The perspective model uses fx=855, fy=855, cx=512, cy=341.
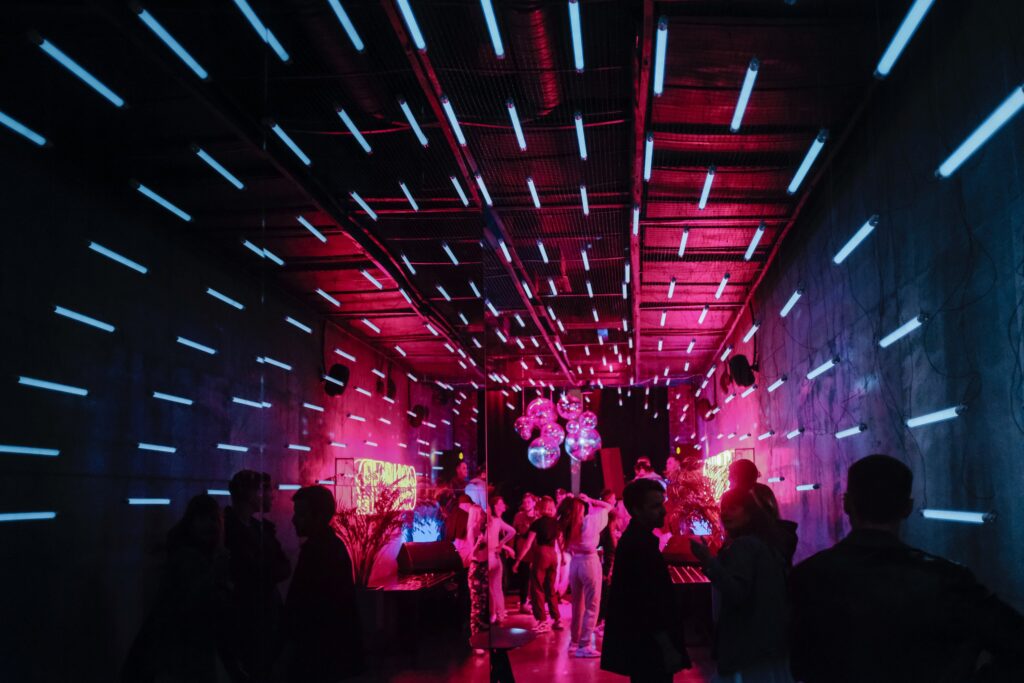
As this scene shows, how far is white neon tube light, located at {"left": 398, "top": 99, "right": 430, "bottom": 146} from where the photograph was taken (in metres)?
5.40

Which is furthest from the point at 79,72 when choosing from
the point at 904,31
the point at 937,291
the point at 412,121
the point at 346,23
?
the point at 937,291

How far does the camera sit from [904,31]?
4148mm

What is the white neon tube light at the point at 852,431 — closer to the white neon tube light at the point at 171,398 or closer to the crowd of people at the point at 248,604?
the crowd of people at the point at 248,604

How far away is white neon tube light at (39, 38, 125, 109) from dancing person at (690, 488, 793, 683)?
142 inches

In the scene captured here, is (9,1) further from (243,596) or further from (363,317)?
(363,317)

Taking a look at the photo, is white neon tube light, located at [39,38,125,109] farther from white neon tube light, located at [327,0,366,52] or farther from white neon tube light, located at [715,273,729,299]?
white neon tube light, located at [715,273,729,299]

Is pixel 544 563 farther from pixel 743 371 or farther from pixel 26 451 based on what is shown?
pixel 26 451

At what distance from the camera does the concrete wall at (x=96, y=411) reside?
3812mm

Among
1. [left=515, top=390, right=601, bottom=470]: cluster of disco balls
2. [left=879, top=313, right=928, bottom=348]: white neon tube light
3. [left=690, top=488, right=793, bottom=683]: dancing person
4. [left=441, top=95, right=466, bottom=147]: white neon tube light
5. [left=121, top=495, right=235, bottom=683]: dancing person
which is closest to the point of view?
[left=690, top=488, right=793, bottom=683]: dancing person

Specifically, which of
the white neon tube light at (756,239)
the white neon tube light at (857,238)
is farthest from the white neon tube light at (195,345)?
the white neon tube light at (756,239)

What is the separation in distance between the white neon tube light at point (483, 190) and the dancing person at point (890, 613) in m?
4.86

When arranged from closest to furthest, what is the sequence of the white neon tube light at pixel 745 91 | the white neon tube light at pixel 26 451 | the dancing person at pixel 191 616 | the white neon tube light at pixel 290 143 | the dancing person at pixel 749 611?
the dancing person at pixel 749 611
the white neon tube light at pixel 26 451
the dancing person at pixel 191 616
the white neon tube light at pixel 745 91
the white neon tube light at pixel 290 143

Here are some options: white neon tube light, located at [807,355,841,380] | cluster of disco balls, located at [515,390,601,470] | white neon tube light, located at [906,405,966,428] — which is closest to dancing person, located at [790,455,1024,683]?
white neon tube light, located at [906,405,966,428]

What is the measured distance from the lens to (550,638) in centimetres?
952
